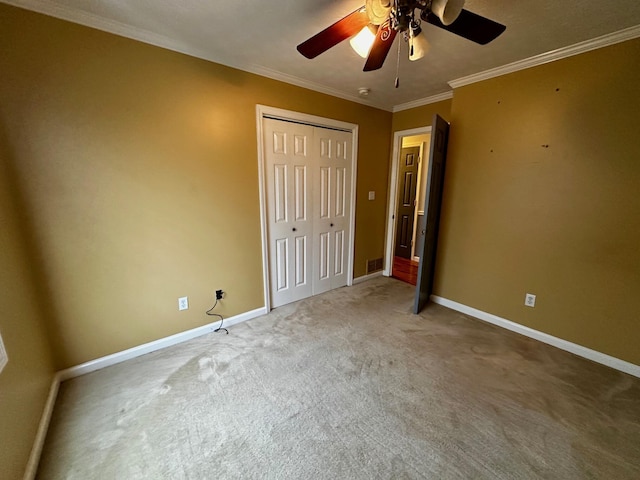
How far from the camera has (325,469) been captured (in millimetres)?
1276

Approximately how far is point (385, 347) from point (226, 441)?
4.60 ft

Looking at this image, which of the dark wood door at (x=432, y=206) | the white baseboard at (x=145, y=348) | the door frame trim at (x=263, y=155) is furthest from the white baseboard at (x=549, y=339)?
the white baseboard at (x=145, y=348)

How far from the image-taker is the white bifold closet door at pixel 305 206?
269 cm

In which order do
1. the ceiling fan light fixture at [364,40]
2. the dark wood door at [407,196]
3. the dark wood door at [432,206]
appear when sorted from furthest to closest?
the dark wood door at [407,196]
the dark wood door at [432,206]
the ceiling fan light fixture at [364,40]

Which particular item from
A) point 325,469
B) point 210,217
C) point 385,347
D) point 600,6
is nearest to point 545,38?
point 600,6

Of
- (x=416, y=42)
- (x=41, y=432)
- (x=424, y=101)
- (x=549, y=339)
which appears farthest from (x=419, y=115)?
(x=41, y=432)

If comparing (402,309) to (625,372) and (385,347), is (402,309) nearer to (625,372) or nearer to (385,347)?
(385,347)

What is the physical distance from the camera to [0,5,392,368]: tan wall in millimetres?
1591

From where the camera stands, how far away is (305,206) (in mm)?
2975

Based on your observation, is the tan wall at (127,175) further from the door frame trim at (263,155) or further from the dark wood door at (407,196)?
the dark wood door at (407,196)

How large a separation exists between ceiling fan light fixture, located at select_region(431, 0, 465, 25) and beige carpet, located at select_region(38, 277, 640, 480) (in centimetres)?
215

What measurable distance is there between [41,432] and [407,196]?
513cm

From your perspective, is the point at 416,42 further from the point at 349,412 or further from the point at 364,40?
the point at 349,412

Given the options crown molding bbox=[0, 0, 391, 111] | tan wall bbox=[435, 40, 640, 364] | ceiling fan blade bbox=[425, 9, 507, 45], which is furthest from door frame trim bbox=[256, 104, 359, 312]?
ceiling fan blade bbox=[425, 9, 507, 45]
